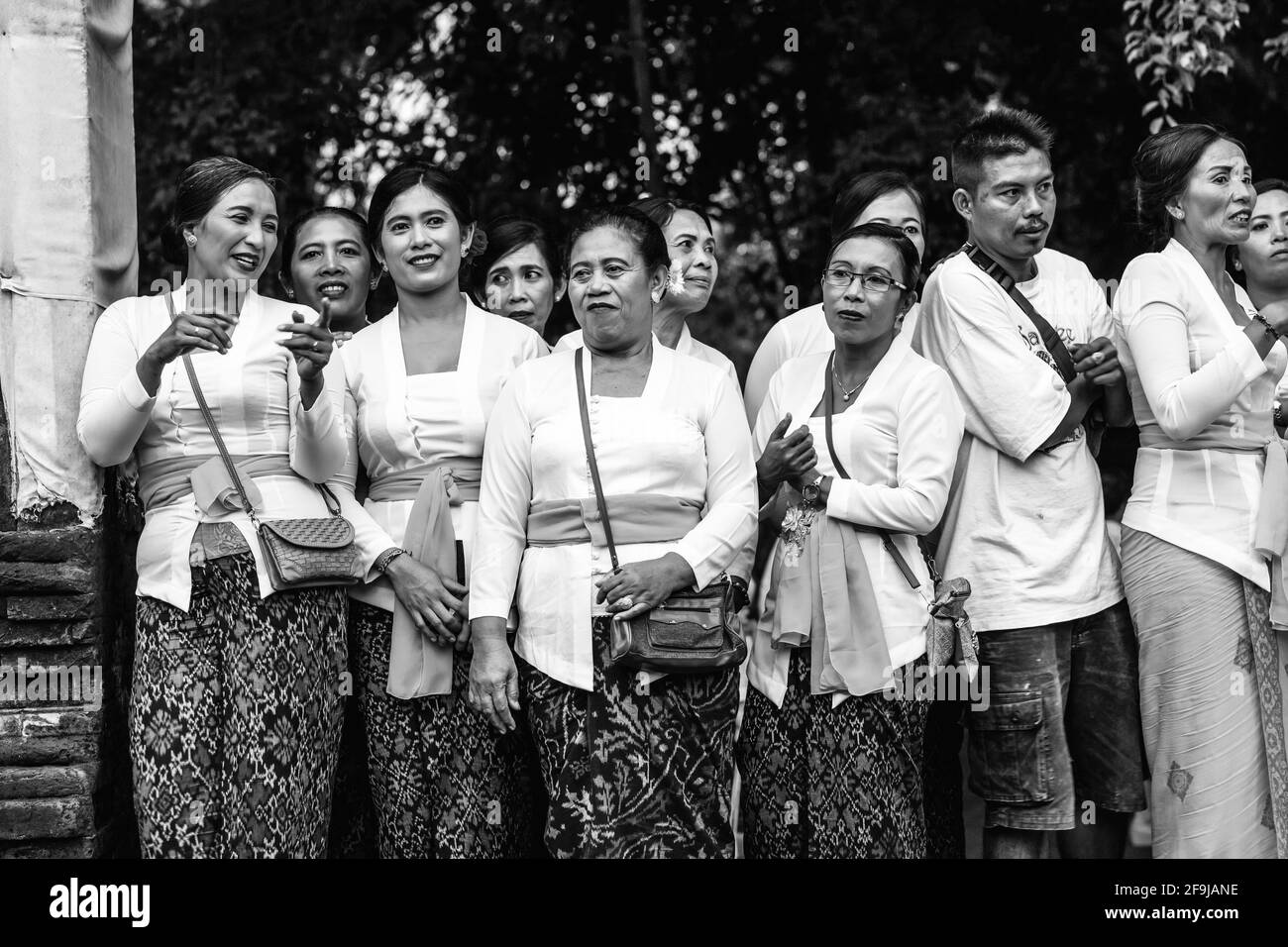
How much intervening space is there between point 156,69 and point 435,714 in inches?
166

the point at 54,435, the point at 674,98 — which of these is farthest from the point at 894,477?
the point at 674,98

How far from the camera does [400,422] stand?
13.2 feet

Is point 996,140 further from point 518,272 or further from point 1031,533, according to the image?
point 518,272

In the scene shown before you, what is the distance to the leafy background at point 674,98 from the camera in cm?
657

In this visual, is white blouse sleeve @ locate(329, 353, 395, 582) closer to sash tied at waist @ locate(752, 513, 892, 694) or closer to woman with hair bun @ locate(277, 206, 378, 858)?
woman with hair bun @ locate(277, 206, 378, 858)

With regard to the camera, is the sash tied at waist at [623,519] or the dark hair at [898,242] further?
the dark hair at [898,242]

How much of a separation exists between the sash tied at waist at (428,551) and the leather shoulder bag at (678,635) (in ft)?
1.45

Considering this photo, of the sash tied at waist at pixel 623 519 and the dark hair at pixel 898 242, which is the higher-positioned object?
the dark hair at pixel 898 242

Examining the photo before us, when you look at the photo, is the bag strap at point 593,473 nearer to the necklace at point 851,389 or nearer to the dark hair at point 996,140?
the necklace at point 851,389

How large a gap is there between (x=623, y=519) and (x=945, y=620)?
0.86 metres

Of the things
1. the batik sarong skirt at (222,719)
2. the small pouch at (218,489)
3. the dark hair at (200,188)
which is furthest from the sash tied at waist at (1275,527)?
the dark hair at (200,188)

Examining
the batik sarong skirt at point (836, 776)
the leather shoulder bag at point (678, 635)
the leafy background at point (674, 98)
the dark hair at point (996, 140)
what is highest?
the leafy background at point (674, 98)

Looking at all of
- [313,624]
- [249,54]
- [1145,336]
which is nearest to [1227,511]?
[1145,336]
